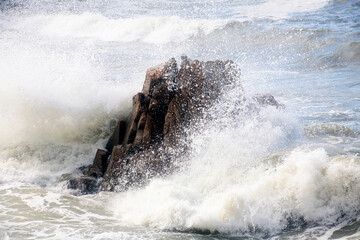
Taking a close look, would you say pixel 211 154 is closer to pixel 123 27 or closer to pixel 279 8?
pixel 123 27

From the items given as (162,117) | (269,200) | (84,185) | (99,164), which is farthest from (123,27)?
(269,200)

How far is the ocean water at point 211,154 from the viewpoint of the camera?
203 inches

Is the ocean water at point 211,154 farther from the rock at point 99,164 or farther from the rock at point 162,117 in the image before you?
the rock at point 99,164

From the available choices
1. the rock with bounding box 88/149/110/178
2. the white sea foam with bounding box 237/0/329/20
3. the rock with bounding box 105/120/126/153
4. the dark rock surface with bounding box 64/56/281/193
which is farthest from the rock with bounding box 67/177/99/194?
the white sea foam with bounding box 237/0/329/20

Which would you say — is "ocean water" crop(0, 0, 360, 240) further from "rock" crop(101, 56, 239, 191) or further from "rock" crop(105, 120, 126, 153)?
"rock" crop(105, 120, 126, 153)

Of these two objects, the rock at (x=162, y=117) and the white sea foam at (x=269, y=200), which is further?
the rock at (x=162, y=117)

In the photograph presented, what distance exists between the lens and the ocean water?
515 centimetres

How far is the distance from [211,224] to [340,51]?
1219cm

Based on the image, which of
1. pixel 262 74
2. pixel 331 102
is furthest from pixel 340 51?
pixel 331 102

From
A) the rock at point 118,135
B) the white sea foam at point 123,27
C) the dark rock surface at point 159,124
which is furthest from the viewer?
the white sea foam at point 123,27

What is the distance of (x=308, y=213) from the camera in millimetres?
5133

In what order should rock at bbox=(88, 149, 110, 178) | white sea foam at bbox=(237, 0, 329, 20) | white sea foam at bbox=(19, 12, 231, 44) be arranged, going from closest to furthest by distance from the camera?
rock at bbox=(88, 149, 110, 178), white sea foam at bbox=(19, 12, 231, 44), white sea foam at bbox=(237, 0, 329, 20)

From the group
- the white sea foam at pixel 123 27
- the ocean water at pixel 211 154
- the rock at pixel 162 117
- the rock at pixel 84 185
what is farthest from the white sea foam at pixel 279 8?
the rock at pixel 84 185

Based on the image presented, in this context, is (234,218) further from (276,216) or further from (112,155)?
(112,155)
